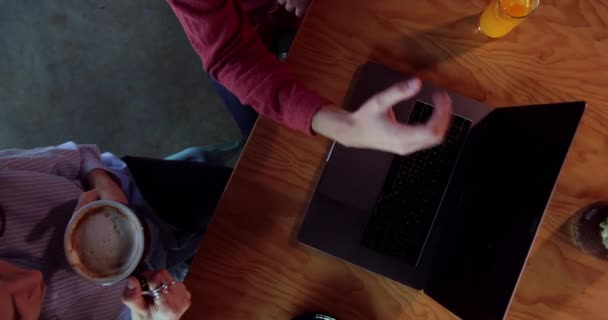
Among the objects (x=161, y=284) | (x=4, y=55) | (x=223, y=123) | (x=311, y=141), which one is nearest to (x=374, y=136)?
(x=311, y=141)

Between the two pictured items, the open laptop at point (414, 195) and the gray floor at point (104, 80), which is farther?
the gray floor at point (104, 80)

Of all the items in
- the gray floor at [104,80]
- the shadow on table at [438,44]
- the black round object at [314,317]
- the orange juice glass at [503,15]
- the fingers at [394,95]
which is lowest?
the black round object at [314,317]

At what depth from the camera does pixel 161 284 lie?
72 centimetres

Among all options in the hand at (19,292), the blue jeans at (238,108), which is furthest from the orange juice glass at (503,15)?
the hand at (19,292)

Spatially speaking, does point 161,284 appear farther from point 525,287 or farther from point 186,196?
point 525,287

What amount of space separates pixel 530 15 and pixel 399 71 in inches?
11.4

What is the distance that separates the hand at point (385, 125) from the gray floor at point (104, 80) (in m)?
0.90

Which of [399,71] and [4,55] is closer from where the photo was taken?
[399,71]

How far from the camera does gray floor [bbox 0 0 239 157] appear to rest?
4.99 ft

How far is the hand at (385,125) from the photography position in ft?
1.94

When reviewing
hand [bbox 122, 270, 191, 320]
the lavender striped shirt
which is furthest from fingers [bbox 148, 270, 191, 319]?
the lavender striped shirt

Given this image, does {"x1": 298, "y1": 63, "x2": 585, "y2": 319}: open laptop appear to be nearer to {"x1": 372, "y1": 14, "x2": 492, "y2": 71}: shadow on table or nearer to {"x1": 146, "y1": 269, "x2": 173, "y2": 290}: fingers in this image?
{"x1": 372, "y1": 14, "x2": 492, "y2": 71}: shadow on table

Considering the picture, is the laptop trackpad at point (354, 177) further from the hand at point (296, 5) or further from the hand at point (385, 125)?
the hand at point (296, 5)

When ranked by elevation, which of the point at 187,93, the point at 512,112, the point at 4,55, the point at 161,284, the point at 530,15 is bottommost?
the point at 161,284
